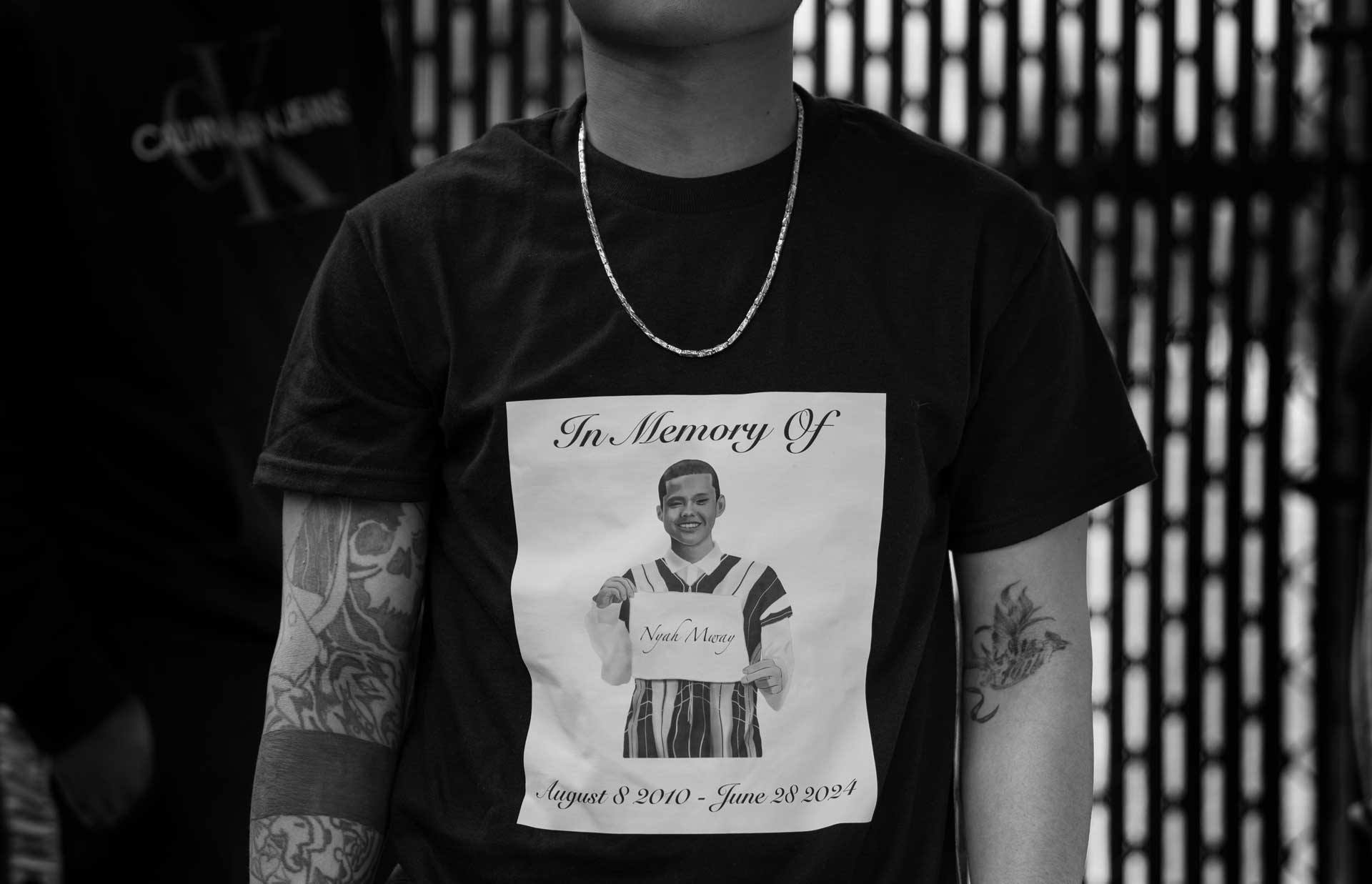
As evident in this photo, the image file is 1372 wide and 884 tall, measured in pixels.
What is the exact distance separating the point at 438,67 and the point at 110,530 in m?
1.37

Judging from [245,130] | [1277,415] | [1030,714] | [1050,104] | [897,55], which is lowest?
[1030,714]

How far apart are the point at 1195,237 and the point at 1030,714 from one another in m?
1.93

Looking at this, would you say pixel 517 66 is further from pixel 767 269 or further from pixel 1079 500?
pixel 1079 500

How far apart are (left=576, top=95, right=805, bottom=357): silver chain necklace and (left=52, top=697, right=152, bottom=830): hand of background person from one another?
0.99 m

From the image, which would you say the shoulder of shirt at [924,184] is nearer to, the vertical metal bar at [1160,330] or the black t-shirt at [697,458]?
the black t-shirt at [697,458]

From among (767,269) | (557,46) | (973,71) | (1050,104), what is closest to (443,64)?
(557,46)

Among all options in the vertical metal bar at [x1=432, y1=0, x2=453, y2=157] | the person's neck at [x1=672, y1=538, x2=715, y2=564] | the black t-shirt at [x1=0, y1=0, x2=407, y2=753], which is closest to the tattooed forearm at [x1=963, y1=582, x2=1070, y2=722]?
the person's neck at [x1=672, y1=538, x2=715, y2=564]

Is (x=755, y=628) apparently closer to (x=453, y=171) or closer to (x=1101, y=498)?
(x=1101, y=498)

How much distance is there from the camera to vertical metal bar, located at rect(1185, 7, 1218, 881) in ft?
9.86

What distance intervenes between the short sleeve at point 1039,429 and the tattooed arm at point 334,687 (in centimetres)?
51

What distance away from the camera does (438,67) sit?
301 centimetres

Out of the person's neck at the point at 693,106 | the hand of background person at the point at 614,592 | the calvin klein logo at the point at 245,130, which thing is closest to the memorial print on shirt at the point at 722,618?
the hand of background person at the point at 614,592

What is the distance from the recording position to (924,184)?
4.45 ft

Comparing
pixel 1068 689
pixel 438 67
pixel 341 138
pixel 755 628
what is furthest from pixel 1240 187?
pixel 755 628
